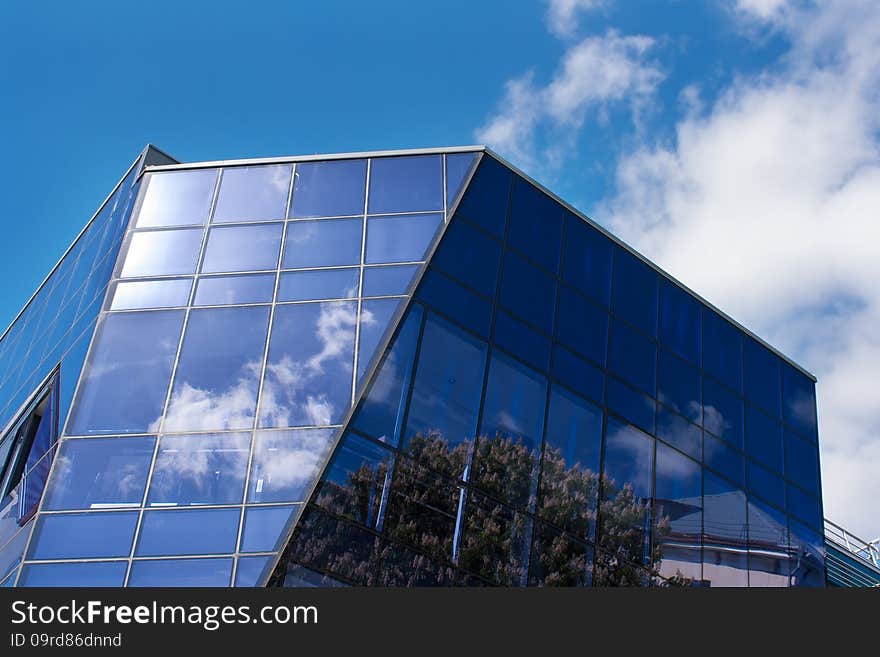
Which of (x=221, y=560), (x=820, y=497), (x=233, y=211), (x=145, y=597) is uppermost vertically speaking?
(x=233, y=211)

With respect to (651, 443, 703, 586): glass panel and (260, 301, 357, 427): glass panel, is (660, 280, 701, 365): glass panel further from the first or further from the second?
(260, 301, 357, 427): glass panel

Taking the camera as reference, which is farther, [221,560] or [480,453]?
[480,453]

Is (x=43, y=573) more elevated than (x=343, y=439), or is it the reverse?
(x=343, y=439)

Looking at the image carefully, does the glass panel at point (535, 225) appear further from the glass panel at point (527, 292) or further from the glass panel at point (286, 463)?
the glass panel at point (286, 463)

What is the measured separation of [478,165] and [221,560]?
11219mm

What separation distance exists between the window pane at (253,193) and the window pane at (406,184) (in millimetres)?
2202

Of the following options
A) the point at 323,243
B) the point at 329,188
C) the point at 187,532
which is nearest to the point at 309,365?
the point at 323,243

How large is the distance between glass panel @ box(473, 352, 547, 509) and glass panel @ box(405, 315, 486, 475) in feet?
1.43

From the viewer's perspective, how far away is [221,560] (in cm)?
1919

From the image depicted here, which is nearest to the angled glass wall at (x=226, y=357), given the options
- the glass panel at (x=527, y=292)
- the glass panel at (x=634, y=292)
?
the glass panel at (x=527, y=292)

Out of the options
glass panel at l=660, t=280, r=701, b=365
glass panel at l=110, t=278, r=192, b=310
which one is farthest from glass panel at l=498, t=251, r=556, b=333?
glass panel at l=110, t=278, r=192, b=310

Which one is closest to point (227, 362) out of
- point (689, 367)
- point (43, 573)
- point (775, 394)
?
Result: point (43, 573)

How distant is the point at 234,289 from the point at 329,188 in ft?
11.6

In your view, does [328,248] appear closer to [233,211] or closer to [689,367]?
[233,211]
